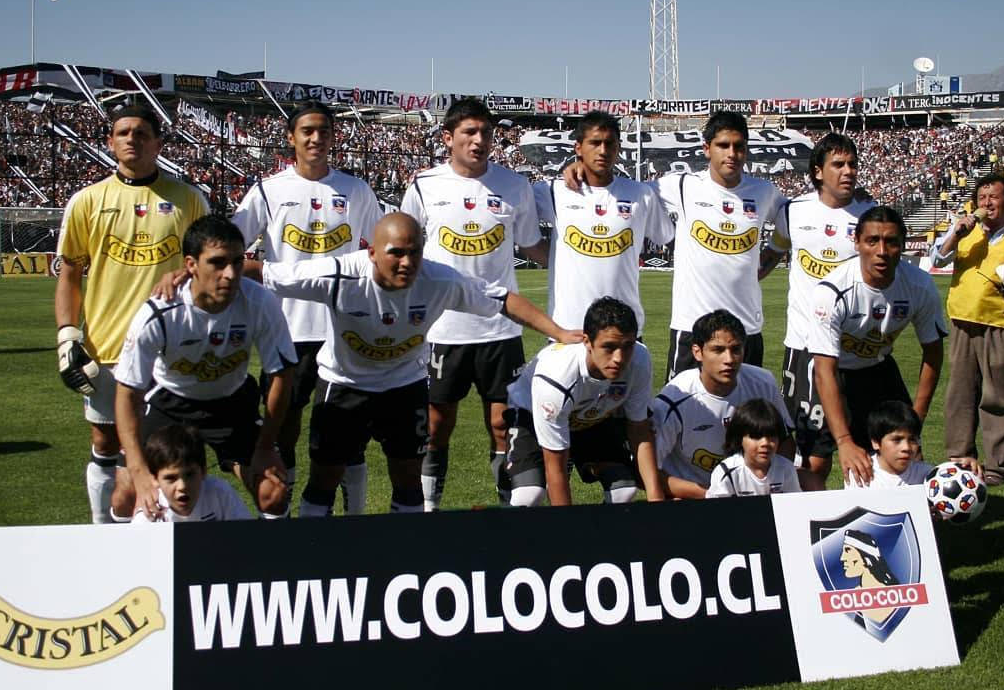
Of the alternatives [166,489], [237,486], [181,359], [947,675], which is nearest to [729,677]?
[947,675]

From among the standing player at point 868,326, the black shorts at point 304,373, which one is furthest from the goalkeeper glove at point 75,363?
the standing player at point 868,326

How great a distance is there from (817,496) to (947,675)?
85 cm

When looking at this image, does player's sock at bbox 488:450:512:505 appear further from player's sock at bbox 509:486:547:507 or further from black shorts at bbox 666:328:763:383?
black shorts at bbox 666:328:763:383

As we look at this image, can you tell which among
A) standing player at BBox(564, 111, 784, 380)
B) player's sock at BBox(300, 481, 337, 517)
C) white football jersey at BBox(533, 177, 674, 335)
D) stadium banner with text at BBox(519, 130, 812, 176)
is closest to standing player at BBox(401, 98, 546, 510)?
white football jersey at BBox(533, 177, 674, 335)

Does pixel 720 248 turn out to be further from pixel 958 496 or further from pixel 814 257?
pixel 958 496

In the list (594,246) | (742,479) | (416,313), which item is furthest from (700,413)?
(416,313)

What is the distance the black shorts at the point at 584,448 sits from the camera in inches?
218

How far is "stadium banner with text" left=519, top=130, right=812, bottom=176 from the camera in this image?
51.4 metres

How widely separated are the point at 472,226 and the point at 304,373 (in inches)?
51.7

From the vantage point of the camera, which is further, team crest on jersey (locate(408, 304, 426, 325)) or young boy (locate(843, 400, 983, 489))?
young boy (locate(843, 400, 983, 489))

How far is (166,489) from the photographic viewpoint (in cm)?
443

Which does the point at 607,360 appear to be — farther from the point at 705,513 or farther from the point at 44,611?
the point at 44,611

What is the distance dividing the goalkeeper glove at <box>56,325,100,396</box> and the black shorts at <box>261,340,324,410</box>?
3.25 ft

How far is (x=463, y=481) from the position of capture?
7617mm
